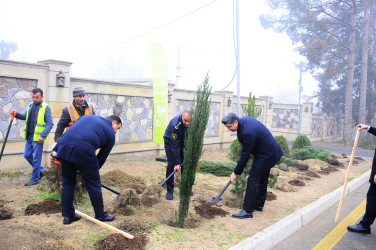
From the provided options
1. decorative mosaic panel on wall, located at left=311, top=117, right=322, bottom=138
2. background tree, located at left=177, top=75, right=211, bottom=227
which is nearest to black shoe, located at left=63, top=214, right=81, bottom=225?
background tree, located at left=177, top=75, right=211, bottom=227

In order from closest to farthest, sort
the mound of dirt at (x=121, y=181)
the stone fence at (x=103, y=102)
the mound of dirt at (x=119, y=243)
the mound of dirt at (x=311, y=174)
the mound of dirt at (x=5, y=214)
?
the mound of dirt at (x=119, y=243) < the mound of dirt at (x=5, y=214) < the mound of dirt at (x=121, y=181) < the stone fence at (x=103, y=102) < the mound of dirt at (x=311, y=174)

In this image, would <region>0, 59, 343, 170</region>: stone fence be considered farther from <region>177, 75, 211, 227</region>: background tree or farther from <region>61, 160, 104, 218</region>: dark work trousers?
<region>177, 75, 211, 227</region>: background tree

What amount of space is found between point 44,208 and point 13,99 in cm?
433

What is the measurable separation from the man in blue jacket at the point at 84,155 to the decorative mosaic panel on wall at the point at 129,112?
555 cm

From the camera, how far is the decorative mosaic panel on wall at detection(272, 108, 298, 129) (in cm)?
2288

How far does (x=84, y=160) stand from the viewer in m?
4.10

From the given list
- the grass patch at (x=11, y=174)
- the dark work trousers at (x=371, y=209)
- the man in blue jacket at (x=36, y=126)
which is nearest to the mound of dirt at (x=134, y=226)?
the man in blue jacket at (x=36, y=126)

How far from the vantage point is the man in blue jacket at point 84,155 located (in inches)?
160

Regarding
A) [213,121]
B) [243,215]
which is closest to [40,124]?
[243,215]

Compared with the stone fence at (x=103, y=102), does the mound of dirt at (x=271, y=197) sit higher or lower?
lower

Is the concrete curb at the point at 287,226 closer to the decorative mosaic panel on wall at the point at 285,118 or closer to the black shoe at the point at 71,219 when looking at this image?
the black shoe at the point at 71,219

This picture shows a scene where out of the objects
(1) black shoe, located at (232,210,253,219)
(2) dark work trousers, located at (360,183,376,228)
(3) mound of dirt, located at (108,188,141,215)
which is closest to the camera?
(3) mound of dirt, located at (108,188,141,215)

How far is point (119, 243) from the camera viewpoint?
142 inches

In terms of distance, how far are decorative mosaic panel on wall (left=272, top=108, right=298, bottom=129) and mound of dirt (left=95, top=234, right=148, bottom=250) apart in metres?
20.8
